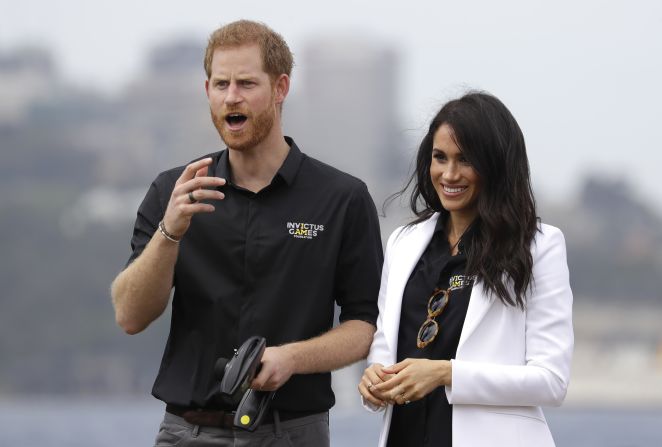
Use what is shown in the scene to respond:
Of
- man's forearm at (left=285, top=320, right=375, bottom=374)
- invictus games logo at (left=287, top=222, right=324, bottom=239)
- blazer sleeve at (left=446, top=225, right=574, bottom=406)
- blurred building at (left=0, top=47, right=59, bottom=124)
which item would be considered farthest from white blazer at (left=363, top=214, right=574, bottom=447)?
blurred building at (left=0, top=47, right=59, bottom=124)

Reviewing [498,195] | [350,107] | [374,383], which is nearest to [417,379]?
[374,383]

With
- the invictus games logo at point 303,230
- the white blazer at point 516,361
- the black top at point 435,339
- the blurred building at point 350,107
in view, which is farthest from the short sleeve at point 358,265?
the blurred building at point 350,107

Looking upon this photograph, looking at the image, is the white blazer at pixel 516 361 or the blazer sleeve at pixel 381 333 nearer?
the white blazer at pixel 516 361

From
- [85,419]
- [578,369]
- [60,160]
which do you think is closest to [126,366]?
[85,419]

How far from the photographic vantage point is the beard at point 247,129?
5773 millimetres

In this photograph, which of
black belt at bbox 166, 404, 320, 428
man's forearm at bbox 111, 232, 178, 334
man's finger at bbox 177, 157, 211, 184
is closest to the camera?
man's finger at bbox 177, 157, 211, 184

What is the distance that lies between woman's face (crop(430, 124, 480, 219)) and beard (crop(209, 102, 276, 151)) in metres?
0.61

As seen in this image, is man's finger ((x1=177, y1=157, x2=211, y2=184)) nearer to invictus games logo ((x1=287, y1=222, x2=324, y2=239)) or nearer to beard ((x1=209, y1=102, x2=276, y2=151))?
beard ((x1=209, y1=102, x2=276, y2=151))

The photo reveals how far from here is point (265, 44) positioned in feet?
19.2

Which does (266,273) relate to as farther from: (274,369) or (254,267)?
(274,369)

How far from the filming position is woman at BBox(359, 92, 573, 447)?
17.6 ft

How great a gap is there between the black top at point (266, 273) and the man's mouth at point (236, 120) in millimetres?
256

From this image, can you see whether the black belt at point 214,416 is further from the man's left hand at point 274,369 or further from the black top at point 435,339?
the black top at point 435,339

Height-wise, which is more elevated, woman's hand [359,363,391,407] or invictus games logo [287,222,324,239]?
invictus games logo [287,222,324,239]
